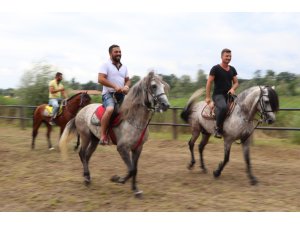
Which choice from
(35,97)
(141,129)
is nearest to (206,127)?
(141,129)

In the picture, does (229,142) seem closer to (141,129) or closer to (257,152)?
(141,129)

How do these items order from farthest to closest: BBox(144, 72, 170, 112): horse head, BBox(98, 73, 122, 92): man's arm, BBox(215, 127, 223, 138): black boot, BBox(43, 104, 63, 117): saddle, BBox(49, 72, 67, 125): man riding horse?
BBox(49, 72, 67, 125): man riding horse → BBox(43, 104, 63, 117): saddle → BBox(215, 127, 223, 138): black boot → BBox(98, 73, 122, 92): man's arm → BBox(144, 72, 170, 112): horse head

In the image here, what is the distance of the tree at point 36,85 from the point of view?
20.7 meters

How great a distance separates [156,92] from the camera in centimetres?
550

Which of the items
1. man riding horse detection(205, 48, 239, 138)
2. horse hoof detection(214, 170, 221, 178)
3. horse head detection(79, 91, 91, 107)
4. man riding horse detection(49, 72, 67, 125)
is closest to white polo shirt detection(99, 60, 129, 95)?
man riding horse detection(205, 48, 239, 138)

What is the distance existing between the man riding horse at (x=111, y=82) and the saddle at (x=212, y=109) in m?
2.13

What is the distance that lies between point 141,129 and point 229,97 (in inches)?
94.4

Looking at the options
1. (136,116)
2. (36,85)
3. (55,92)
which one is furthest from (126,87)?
(36,85)

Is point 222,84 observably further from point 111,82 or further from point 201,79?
point 201,79

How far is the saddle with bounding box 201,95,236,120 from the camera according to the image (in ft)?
23.4

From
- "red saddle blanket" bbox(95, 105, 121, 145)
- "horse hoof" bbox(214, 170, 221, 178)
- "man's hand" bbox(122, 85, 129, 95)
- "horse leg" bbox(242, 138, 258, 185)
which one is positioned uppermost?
"man's hand" bbox(122, 85, 129, 95)

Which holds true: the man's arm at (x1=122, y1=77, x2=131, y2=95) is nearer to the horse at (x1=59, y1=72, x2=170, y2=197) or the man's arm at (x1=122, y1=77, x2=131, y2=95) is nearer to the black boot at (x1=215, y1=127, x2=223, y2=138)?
the horse at (x1=59, y1=72, x2=170, y2=197)

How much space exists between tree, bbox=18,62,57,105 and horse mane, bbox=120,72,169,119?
1568cm

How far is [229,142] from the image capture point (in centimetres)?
696
